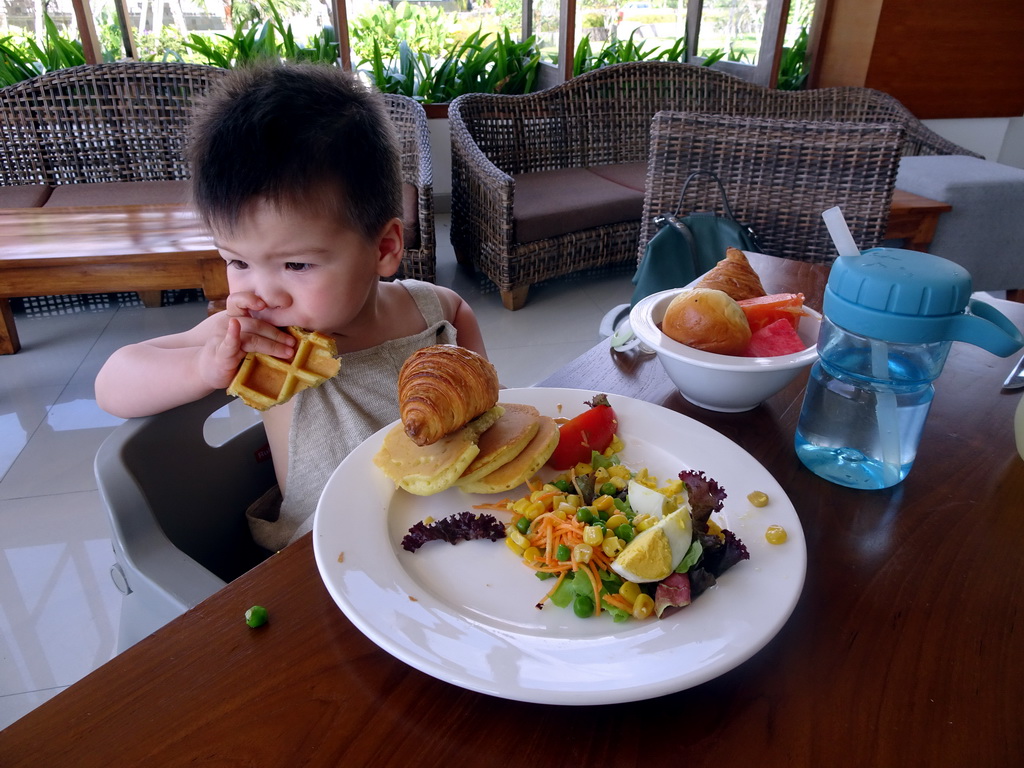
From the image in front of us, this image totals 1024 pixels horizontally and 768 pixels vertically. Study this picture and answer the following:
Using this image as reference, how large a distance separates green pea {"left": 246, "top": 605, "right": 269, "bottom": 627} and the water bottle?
25.7 inches

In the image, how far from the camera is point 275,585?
673mm

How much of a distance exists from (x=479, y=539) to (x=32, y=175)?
3.87m

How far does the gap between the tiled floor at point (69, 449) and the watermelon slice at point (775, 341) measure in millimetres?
1569

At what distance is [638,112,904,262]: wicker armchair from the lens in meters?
2.12

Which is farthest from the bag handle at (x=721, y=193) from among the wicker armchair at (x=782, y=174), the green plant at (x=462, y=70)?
the green plant at (x=462, y=70)

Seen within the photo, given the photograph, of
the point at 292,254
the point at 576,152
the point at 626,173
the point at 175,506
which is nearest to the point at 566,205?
the point at 626,173

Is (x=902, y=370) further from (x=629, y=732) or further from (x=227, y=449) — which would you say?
(x=227, y=449)

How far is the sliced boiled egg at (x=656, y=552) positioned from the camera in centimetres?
61

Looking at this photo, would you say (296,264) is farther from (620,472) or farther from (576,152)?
(576,152)

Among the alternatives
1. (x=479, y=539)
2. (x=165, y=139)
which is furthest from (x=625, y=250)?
(x=479, y=539)

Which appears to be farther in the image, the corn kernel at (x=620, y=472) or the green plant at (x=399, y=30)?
the green plant at (x=399, y=30)

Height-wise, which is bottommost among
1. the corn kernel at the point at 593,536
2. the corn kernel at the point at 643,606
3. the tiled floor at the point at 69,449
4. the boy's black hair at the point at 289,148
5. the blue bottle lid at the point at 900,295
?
the tiled floor at the point at 69,449

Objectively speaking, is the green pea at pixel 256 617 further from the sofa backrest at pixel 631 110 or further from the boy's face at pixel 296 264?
the sofa backrest at pixel 631 110

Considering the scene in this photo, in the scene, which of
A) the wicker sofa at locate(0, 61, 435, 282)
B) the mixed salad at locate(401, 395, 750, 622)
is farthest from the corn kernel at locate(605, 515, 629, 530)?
the wicker sofa at locate(0, 61, 435, 282)
